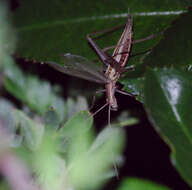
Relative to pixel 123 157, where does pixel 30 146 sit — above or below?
above

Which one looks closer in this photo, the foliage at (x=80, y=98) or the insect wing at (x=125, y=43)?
the foliage at (x=80, y=98)

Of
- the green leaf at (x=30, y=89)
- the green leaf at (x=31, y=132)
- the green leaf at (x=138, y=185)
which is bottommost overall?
the green leaf at (x=138, y=185)

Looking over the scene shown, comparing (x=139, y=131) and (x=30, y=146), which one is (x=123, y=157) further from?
(x=30, y=146)

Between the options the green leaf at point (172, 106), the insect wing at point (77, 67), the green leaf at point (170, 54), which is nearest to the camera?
the green leaf at point (172, 106)

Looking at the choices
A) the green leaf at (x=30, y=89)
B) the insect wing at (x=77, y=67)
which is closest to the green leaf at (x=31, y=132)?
the insect wing at (x=77, y=67)

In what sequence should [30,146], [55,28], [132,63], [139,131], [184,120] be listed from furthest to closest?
1. [55,28]
2. [139,131]
3. [132,63]
4. [30,146]
5. [184,120]

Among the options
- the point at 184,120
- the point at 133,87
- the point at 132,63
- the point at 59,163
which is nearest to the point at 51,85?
the point at 132,63

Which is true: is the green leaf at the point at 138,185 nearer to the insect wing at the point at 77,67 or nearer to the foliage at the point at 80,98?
the foliage at the point at 80,98
